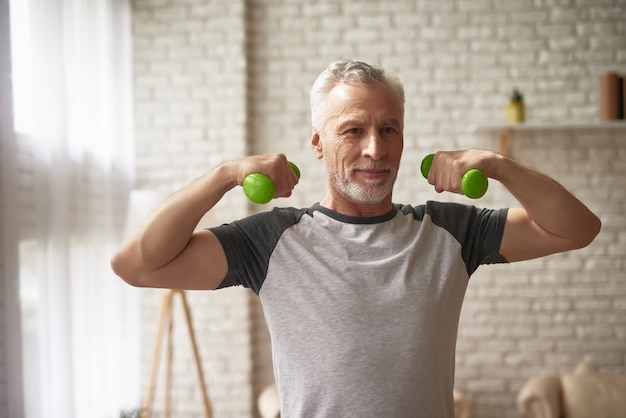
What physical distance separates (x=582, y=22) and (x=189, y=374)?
10.4ft

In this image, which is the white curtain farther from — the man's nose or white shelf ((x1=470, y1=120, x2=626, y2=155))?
white shelf ((x1=470, y1=120, x2=626, y2=155))

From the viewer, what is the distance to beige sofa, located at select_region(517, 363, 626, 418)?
3.34m

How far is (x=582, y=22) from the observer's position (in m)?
3.80

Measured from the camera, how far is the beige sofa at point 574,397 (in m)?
3.34

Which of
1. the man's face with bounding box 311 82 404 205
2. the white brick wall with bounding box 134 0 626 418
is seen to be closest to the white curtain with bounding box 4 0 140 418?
the white brick wall with bounding box 134 0 626 418

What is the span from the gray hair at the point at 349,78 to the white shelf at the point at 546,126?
6.97 feet

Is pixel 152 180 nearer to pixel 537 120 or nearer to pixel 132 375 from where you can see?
pixel 132 375

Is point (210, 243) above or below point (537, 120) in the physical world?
below

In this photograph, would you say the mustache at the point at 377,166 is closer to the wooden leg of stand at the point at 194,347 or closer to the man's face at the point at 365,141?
the man's face at the point at 365,141

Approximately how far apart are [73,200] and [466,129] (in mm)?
2267

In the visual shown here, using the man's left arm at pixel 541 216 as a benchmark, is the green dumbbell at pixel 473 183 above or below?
above

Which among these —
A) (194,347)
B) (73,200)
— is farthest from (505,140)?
(73,200)

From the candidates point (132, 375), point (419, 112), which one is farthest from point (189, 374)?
point (419, 112)

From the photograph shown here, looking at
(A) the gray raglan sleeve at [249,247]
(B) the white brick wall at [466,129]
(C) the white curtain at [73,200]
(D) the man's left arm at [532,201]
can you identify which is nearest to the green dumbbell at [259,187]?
(A) the gray raglan sleeve at [249,247]
